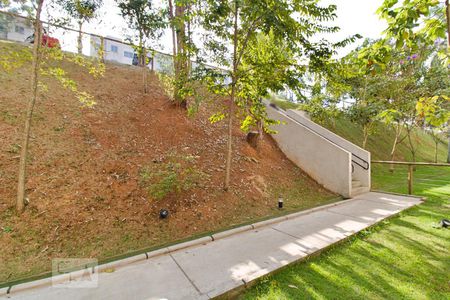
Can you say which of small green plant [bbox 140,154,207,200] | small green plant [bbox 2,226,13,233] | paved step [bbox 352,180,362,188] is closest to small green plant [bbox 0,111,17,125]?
small green plant [bbox 2,226,13,233]

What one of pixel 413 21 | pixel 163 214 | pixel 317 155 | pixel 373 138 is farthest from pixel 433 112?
pixel 373 138

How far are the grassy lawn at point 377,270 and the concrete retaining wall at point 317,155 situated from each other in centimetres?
A: 225

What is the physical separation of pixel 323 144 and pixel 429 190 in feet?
12.7

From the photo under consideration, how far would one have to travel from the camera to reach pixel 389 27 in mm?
1935

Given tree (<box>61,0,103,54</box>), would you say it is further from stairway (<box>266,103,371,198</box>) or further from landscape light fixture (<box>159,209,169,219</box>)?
stairway (<box>266,103,371,198</box>)

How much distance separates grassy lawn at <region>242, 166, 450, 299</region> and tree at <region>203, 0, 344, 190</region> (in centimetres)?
273

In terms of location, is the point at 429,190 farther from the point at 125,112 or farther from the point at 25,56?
the point at 25,56

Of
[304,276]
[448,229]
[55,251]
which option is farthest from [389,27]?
[55,251]

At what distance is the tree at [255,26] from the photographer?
3.74 meters

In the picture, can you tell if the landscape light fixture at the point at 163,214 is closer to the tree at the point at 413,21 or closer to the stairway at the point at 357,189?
the tree at the point at 413,21

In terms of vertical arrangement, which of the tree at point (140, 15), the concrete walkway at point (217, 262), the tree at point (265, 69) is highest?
the tree at point (140, 15)

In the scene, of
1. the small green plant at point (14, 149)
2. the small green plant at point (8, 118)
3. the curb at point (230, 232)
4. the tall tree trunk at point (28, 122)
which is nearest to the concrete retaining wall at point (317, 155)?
the curb at point (230, 232)

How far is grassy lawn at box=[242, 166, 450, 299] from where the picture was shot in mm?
2280

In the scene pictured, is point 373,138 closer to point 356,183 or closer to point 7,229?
point 356,183
